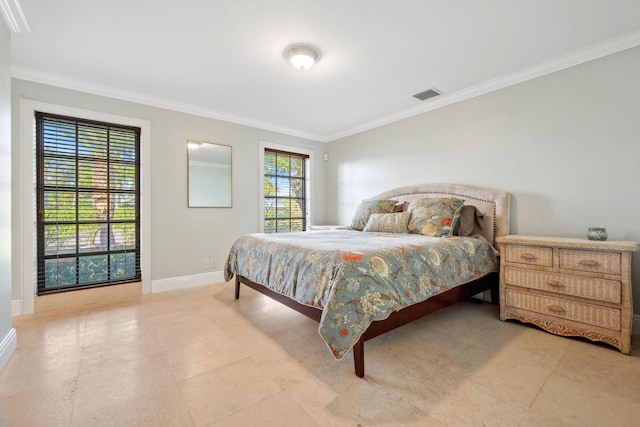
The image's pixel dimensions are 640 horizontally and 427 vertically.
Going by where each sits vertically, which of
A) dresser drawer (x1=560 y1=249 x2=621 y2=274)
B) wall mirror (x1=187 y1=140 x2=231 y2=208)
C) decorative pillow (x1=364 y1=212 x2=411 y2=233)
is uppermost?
wall mirror (x1=187 y1=140 x2=231 y2=208)

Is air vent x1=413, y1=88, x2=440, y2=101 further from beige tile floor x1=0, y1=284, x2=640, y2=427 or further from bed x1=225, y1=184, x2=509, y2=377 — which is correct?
beige tile floor x1=0, y1=284, x2=640, y2=427

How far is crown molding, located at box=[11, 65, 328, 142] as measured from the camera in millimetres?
2689

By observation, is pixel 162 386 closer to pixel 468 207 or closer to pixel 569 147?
pixel 468 207

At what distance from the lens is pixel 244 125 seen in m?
4.11

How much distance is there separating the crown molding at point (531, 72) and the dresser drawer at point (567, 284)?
1.90 m

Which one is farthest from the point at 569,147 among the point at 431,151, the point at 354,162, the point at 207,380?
the point at 207,380

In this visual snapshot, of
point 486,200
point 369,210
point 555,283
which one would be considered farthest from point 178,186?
point 555,283

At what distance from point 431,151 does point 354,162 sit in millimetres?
1375

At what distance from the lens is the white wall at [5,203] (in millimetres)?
1821

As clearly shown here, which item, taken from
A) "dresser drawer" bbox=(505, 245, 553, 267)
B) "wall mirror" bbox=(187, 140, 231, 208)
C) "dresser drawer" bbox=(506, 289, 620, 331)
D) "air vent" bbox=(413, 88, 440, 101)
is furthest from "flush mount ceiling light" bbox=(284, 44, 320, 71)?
"dresser drawer" bbox=(506, 289, 620, 331)

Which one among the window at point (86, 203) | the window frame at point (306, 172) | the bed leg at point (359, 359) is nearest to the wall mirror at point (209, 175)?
the window frame at point (306, 172)

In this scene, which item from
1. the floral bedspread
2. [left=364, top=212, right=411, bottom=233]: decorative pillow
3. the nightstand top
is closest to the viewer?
the floral bedspread

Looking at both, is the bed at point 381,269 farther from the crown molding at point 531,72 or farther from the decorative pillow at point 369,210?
the crown molding at point 531,72

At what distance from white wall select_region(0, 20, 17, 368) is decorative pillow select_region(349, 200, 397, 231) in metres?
3.22
